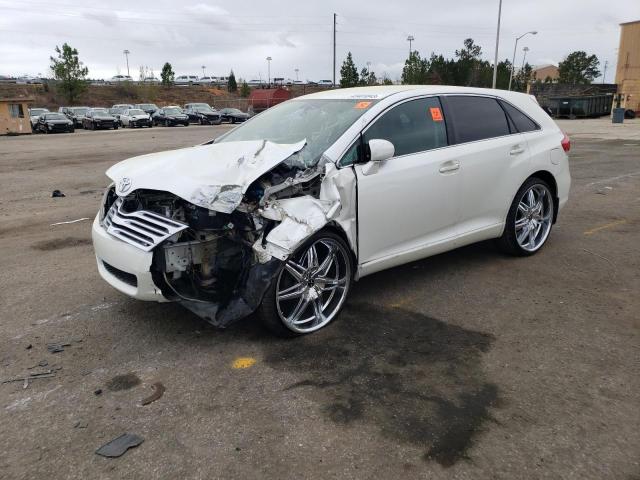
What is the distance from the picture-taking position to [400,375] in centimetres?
335

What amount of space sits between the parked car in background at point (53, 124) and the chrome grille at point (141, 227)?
34.2m

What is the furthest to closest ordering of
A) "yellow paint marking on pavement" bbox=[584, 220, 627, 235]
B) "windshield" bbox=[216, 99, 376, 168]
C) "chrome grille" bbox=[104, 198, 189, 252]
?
"yellow paint marking on pavement" bbox=[584, 220, 627, 235]
"windshield" bbox=[216, 99, 376, 168]
"chrome grille" bbox=[104, 198, 189, 252]

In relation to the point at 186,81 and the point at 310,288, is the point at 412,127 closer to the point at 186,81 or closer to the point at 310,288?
the point at 310,288

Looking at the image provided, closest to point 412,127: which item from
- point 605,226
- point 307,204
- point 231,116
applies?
point 307,204

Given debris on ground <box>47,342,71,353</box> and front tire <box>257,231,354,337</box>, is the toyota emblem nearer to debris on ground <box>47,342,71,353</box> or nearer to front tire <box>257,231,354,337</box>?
debris on ground <box>47,342,71,353</box>

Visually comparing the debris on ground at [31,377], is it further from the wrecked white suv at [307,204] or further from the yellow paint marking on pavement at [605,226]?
the yellow paint marking on pavement at [605,226]

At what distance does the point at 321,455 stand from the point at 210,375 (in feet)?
3.37

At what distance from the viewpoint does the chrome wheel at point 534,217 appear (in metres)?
5.51

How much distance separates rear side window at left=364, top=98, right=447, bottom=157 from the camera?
14.1 ft

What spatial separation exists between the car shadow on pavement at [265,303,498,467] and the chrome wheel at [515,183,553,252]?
6.46 feet

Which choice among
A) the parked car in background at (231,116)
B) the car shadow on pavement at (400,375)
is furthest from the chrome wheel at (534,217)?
the parked car in background at (231,116)

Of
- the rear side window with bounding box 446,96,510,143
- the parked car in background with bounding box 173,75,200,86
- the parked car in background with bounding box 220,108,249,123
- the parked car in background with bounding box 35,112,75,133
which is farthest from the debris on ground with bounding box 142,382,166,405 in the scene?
the parked car in background with bounding box 173,75,200,86

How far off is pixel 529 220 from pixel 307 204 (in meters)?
2.95

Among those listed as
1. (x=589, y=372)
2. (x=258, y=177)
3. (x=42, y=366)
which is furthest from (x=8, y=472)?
(x=589, y=372)
